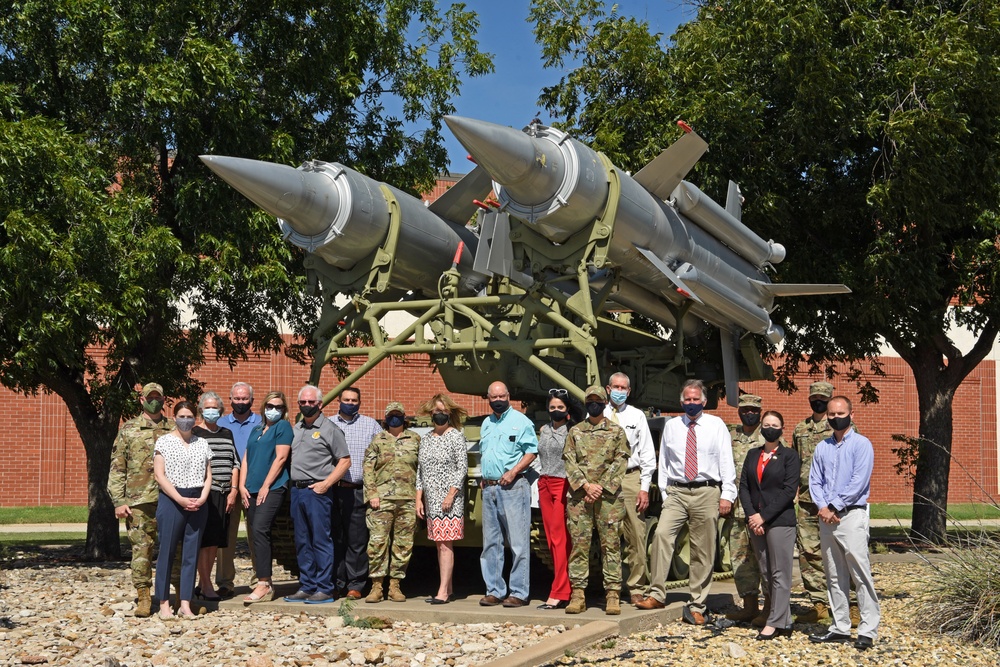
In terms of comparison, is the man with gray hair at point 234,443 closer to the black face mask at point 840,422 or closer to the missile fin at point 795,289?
the black face mask at point 840,422

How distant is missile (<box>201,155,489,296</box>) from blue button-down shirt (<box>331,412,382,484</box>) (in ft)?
6.52

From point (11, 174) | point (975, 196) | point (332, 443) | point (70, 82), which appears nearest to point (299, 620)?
point (332, 443)

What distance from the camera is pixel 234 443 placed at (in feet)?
32.1

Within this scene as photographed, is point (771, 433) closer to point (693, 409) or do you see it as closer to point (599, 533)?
point (693, 409)

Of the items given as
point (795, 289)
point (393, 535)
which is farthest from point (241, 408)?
point (795, 289)

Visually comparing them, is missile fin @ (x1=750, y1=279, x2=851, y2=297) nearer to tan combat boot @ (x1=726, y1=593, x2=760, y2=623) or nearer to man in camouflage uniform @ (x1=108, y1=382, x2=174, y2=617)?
tan combat boot @ (x1=726, y1=593, x2=760, y2=623)

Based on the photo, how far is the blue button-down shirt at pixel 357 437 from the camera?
9.50 metres

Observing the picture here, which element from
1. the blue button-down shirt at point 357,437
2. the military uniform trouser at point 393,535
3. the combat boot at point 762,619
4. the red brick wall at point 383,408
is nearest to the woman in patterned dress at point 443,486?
the military uniform trouser at point 393,535

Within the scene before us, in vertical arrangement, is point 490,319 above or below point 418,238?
below

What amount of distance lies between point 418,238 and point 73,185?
3353 mm

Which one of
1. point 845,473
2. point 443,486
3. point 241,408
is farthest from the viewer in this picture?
point 241,408

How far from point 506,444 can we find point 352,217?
298cm

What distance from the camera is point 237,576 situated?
1223 cm

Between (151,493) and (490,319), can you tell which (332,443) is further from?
(490,319)
